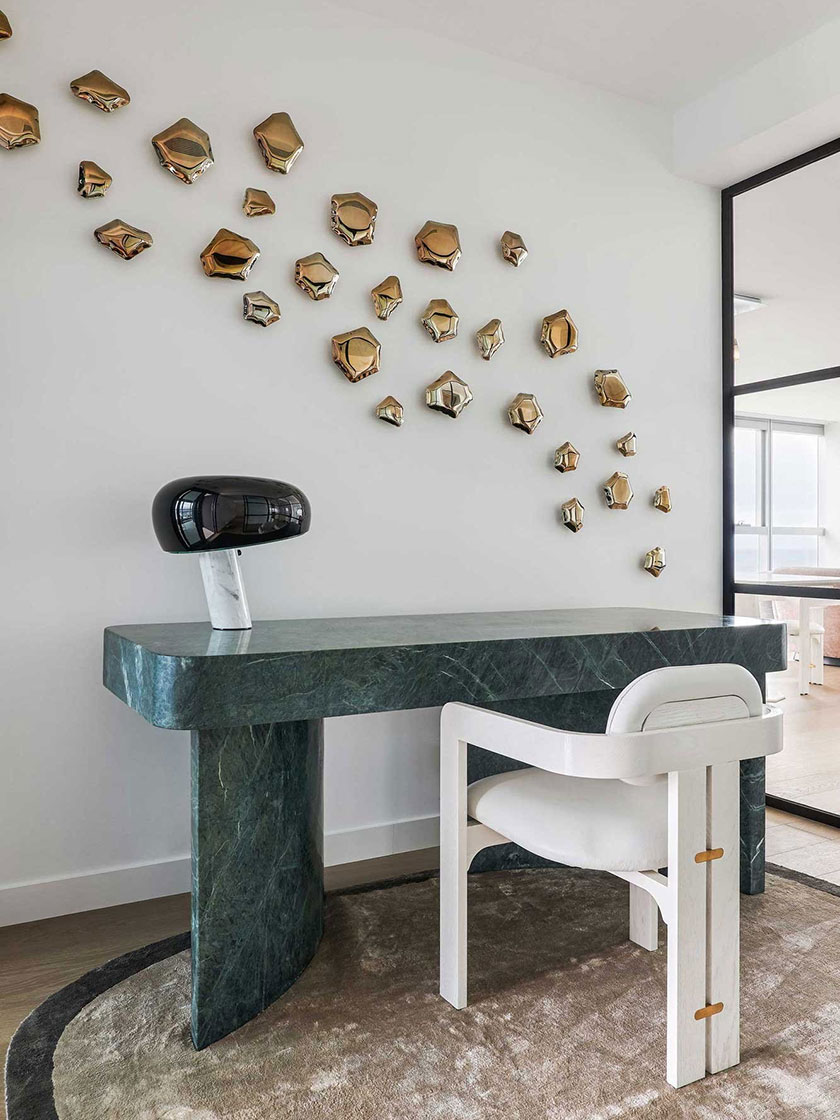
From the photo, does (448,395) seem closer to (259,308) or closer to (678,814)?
(259,308)

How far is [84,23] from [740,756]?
2342mm

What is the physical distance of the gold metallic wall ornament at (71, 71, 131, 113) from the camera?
6.99 ft

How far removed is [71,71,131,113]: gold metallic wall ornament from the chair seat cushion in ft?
6.31

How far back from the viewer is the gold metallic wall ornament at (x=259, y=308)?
2330mm

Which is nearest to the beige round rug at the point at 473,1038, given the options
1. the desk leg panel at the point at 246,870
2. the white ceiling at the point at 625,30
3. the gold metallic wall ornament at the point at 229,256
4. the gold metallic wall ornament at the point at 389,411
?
the desk leg panel at the point at 246,870

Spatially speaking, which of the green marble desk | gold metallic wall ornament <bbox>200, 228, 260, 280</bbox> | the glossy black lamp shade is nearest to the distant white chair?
the green marble desk

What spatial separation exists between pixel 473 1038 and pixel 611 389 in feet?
6.90

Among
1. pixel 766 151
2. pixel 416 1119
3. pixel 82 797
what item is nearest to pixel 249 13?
pixel 766 151

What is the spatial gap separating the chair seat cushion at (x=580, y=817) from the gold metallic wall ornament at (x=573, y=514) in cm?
126

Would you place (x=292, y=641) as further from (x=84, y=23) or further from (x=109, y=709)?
(x=84, y=23)

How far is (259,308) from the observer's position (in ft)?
7.68

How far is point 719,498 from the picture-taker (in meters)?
3.28

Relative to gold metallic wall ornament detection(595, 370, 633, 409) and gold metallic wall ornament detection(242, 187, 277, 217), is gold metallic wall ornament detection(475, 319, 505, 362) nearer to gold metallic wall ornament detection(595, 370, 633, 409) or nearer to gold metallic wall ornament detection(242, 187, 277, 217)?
gold metallic wall ornament detection(595, 370, 633, 409)

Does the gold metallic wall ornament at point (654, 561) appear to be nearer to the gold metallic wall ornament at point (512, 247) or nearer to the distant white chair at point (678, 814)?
the gold metallic wall ornament at point (512, 247)
